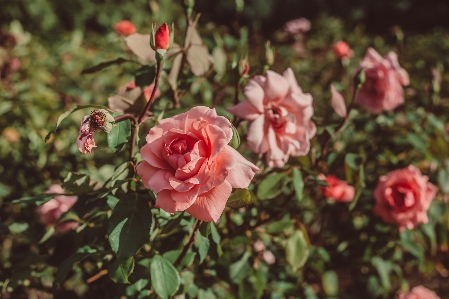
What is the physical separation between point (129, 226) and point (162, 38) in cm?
33

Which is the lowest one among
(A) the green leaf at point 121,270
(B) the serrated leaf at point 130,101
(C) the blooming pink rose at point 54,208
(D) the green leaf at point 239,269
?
(D) the green leaf at point 239,269

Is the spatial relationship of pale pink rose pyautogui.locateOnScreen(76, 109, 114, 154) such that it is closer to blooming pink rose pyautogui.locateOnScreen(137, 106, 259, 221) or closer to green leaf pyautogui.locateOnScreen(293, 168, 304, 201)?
blooming pink rose pyautogui.locateOnScreen(137, 106, 259, 221)

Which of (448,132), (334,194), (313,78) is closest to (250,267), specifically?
(334,194)

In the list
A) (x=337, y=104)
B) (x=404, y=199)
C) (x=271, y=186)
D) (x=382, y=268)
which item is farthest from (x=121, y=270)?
(x=382, y=268)

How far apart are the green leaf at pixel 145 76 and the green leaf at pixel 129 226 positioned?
0.30 meters

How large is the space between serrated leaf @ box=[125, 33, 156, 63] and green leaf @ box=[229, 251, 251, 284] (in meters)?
0.57

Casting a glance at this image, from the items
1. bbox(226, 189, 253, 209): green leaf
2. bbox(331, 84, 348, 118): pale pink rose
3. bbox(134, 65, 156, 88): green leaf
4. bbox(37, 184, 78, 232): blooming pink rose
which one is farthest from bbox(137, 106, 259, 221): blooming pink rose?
bbox(37, 184, 78, 232): blooming pink rose

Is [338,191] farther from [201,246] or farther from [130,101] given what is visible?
[130,101]

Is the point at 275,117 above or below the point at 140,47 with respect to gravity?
below

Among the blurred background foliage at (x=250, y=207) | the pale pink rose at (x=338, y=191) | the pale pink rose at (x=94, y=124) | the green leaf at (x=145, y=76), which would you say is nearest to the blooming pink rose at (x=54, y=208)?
the blurred background foliage at (x=250, y=207)

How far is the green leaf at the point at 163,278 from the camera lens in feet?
2.56

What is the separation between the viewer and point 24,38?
1.72 metres

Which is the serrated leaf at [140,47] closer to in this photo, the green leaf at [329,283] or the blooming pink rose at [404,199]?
the blooming pink rose at [404,199]

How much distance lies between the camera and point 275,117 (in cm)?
90
